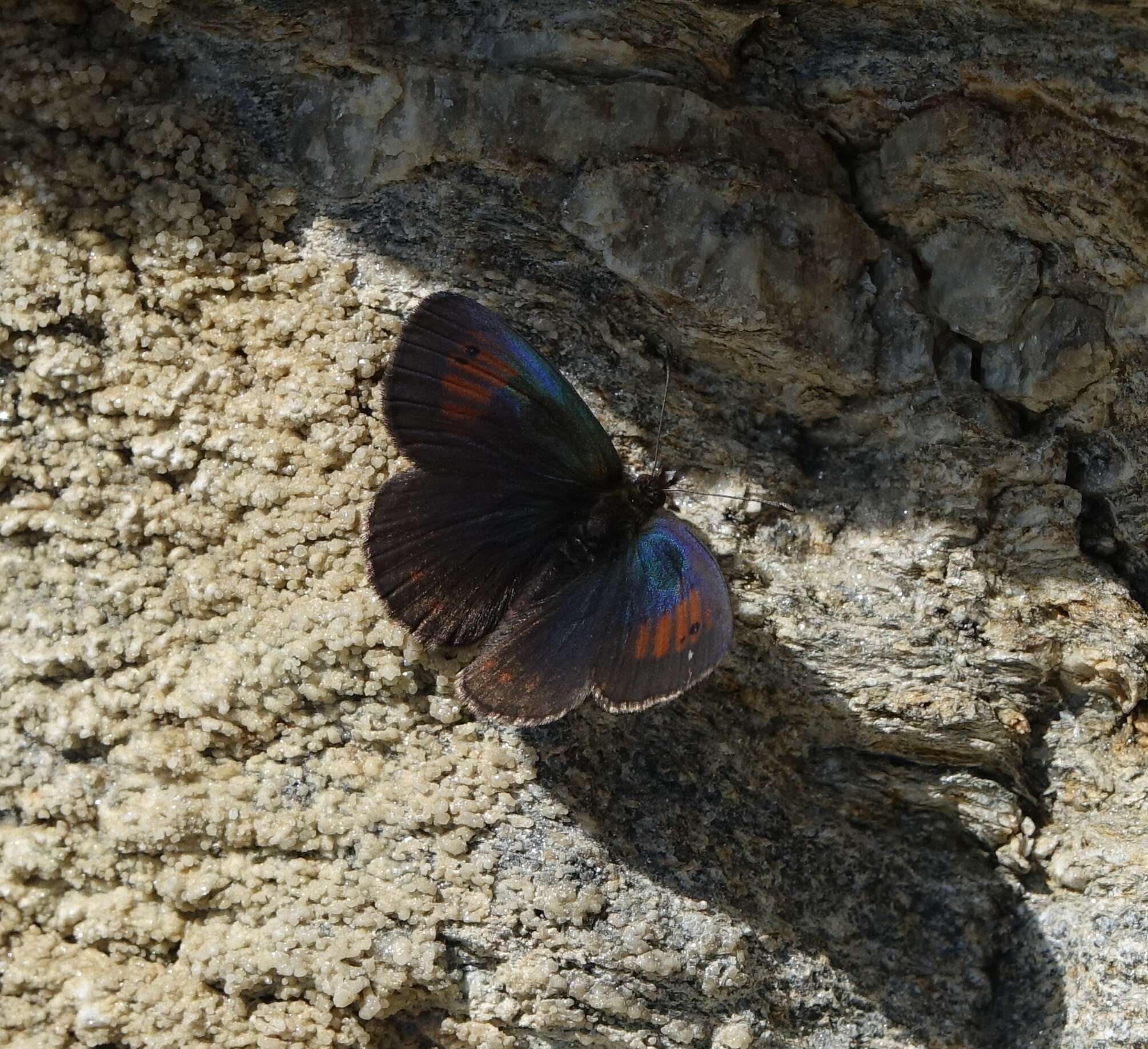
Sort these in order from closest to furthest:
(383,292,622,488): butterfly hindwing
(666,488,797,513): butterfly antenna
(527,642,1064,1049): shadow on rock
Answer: (383,292,622,488): butterfly hindwing, (527,642,1064,1049): shadow on rock, (666,488,797,513): butterfly antenna

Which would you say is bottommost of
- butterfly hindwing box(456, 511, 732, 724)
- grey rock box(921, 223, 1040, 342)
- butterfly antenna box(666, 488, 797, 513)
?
butterfly hindwing box(456, 511, 732, 724)

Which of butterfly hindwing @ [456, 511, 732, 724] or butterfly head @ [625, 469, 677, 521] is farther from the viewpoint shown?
butterfly head @ [625, 469, 677, 521]

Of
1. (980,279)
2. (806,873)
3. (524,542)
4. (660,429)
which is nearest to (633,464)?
(660,429)

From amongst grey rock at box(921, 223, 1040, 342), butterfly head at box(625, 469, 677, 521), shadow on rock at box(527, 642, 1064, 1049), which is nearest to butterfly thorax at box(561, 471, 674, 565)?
butterfly head at box(625, 469, 677, 521)

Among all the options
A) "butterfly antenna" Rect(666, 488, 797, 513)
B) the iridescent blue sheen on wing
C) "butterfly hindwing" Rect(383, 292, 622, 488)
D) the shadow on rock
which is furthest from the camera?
"butterfly antenna" Rect(666, 488, 797, 513)

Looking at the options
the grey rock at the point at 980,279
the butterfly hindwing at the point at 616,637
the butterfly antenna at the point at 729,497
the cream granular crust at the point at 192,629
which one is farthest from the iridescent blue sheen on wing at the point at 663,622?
the grey rock at the point at 980,279

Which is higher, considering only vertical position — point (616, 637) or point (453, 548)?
point (453, 548)

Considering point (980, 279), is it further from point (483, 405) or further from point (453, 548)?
point (453, 548)

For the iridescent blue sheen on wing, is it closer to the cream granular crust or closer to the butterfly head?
the butterfly head
